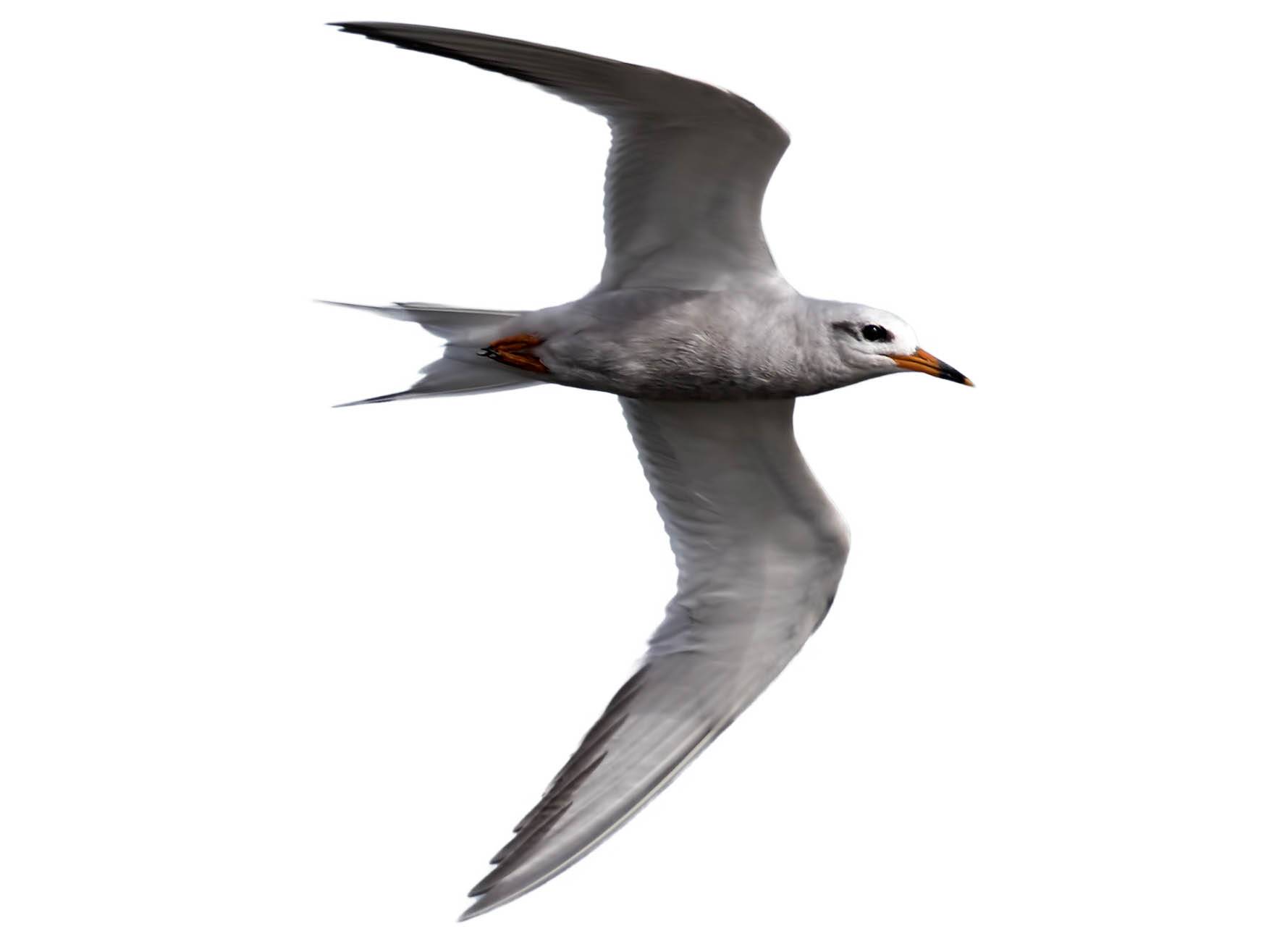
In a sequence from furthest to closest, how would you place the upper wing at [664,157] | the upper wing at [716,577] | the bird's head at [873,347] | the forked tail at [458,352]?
1. the upper wing at [716,577]
2. the forked tail at [458,352]
3. the bird's head at [873,347]
4. the upper wing at [664,157]

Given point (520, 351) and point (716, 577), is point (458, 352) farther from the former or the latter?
point (716, 577)

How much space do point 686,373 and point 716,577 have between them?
1.36 m

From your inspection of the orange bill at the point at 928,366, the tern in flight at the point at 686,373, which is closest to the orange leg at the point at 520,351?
the tern in flight at the point at 686,373

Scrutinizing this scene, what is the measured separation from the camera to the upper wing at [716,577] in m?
8.63

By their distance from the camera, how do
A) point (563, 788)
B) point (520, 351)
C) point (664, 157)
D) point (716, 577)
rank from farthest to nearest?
point (716, 577) < point (563, 788) < point (520, 351) < point (664, 157)

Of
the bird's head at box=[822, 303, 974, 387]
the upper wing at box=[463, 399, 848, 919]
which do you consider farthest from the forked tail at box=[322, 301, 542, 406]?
the bird's head at box=[822, 303, 974, 387]

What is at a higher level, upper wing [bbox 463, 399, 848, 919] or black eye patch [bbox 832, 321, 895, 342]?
black eye patch [bbox 832, 321, 895, 342]

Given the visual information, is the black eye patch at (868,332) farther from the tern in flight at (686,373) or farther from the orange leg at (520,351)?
the orange leg at (520,351)

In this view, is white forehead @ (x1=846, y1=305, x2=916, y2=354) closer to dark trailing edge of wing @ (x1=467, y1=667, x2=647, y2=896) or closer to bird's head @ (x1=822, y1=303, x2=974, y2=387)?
bird's head @ (x1=822, y1=303, x2=974, y2=387)

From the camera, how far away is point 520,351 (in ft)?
27.3

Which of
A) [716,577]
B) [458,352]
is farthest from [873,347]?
[458,352]

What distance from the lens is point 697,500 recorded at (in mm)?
9133

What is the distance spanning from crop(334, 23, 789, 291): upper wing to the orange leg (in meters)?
0.44

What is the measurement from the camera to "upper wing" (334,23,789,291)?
7395 millimetres
